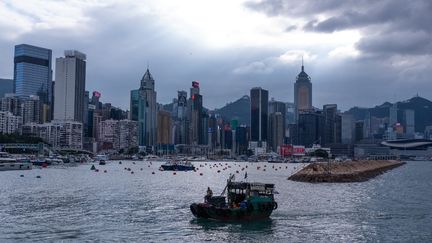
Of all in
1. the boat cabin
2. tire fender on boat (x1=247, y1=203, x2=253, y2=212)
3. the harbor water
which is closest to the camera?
the harbor water

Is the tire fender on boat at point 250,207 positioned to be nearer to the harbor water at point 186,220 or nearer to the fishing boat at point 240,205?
the fishing boat at point 240,205

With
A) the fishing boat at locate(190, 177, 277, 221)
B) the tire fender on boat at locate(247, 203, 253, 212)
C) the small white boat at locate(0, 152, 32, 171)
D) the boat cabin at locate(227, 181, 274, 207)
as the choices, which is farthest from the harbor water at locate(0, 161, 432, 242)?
the small white boat at locate(0, 152, 32, 171)

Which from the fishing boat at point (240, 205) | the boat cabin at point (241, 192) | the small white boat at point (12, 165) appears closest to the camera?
the fishing boat at point (240, 205)

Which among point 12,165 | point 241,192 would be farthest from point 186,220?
point 12,165

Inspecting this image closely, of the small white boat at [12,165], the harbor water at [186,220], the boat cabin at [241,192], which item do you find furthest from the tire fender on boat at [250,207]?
the small white boat at [12,165]

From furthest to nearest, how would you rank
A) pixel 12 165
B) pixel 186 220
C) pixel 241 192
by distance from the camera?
pixel 12 165 < pixel 241 192 < pixel 186 220

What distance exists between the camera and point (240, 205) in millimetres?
53188

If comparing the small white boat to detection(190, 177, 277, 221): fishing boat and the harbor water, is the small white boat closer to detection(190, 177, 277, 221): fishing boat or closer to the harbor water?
the harbor water

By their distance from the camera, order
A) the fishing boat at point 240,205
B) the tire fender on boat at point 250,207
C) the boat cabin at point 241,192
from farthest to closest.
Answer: the boat cabin at point 241,192 → the tire fender on boat at point 250,207 → the fishing boat at point 240,205

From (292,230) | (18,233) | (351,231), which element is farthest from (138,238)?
(351,231)

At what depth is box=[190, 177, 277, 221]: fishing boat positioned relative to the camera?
52062 mm

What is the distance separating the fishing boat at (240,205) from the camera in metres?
52.1

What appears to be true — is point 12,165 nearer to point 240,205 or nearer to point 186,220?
point 186,220

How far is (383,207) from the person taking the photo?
6750cm
